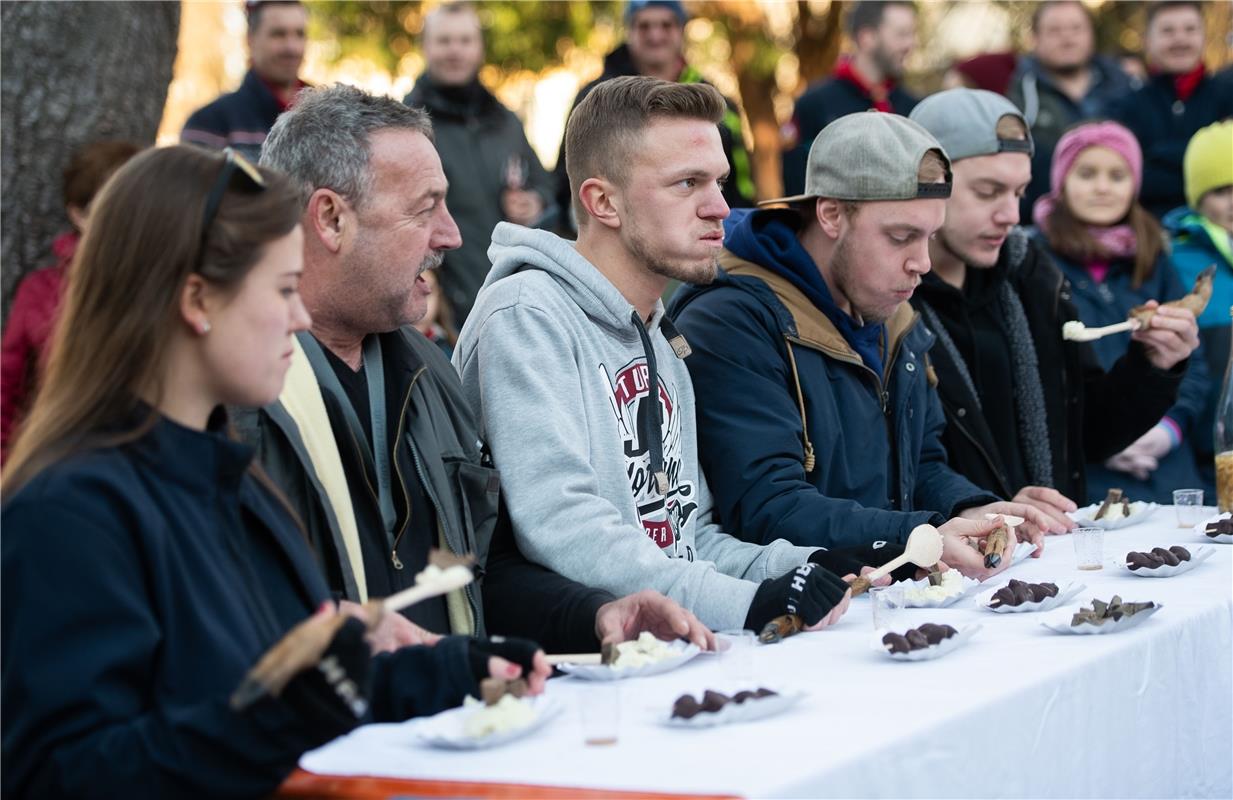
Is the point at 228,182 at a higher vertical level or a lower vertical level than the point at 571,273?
higher

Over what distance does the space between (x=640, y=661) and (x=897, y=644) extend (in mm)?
459

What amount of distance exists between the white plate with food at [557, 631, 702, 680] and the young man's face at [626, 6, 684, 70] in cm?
507

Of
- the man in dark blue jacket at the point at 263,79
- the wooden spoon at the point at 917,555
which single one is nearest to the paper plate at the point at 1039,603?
the wooden spoon at the point at 917,555

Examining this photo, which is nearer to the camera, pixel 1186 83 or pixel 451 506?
pixel 451 506

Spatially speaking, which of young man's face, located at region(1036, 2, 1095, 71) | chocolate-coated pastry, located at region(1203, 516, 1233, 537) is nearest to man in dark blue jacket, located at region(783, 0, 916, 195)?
young man's face, located at region(1036, 2, 1095, 71)

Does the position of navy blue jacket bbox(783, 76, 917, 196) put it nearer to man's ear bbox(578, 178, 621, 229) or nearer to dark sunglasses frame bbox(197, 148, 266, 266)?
man's ear bbox(578, 178, 621, 229)

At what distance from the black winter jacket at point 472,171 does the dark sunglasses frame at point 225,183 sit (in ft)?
16.4

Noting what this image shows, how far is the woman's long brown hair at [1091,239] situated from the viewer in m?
6.44

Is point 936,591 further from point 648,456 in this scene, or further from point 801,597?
point 648,456

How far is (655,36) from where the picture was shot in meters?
7.59

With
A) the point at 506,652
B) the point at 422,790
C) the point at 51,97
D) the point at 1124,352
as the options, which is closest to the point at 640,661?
the point at 506,652

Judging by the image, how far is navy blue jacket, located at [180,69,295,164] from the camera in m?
6.97

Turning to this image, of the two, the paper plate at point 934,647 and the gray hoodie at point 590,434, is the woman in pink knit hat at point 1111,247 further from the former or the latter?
the paper plate at point 934,647

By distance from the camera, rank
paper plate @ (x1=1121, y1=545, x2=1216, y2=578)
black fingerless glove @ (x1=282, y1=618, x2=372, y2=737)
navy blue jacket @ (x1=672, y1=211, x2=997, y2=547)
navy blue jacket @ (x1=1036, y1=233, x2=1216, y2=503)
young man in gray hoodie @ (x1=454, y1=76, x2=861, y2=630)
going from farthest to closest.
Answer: navy blue jacket @ (x1=1036, y1=233, x2=1216, y2=503) < navy blue jacket @ (x1=672, y1=211, x2=997, y2=547) < paper plate @ (x1=1121, y1=545, x2=1216, y2=578) < young man in gray hoodie @ (x1=454, y1=76, x2=861, y2=630) < black fingerless glove @ (x1=282, y1=618, x2=372, y2=737)
